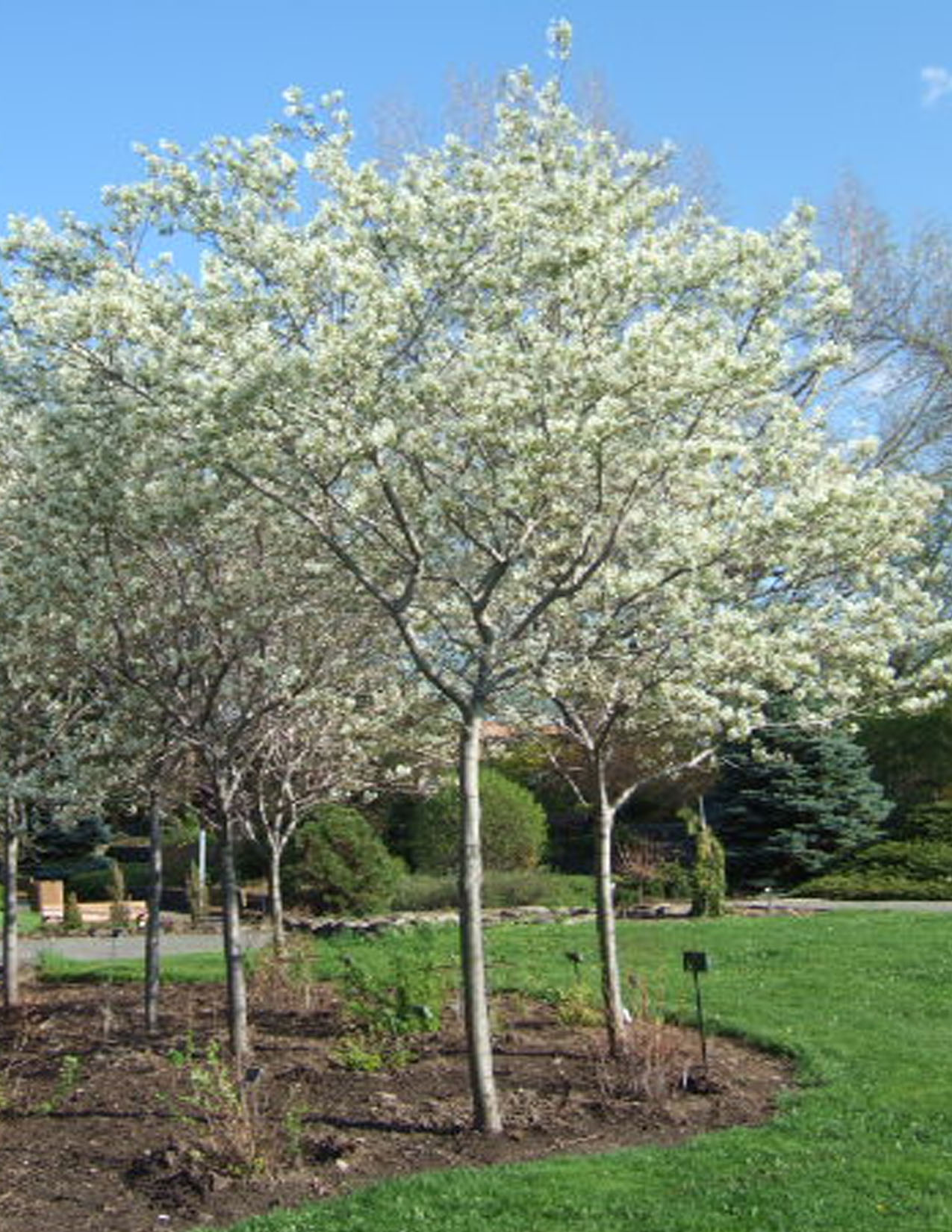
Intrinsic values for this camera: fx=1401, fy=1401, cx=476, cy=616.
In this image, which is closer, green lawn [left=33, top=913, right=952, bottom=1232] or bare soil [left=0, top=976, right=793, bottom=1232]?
→ green lawn [left=33, top=913, right=952, bottom=1232]

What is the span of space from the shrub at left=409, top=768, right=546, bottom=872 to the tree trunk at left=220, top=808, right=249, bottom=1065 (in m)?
13.6

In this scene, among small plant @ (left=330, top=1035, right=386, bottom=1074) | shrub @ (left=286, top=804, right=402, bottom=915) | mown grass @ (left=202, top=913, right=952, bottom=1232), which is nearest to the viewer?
mown grass @ (left=202, top=913, right=952, bottom=1232)

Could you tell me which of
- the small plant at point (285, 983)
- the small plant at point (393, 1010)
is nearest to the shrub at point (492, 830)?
the small plant at point (285, 983)

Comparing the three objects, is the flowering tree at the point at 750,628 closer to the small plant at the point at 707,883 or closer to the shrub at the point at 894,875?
the small plant at the point at 707,883

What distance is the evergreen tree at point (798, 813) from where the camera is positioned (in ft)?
74.8

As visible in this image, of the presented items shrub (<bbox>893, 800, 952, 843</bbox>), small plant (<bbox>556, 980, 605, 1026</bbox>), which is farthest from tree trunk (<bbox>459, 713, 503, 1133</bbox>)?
shrub (<bbox>893, 800, 952, 843</bbox>)

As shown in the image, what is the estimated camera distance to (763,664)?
8.05 metres

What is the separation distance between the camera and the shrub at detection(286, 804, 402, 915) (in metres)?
20.0

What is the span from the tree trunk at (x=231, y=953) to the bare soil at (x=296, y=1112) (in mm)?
301

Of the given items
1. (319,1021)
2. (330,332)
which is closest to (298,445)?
(330,332)

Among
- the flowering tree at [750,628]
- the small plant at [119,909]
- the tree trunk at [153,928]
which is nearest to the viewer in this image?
the flowering tree at [750,628]

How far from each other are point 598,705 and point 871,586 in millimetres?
2004

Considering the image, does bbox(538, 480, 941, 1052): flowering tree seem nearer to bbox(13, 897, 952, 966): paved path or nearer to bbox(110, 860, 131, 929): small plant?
bbox(13, 897, 952, 966): paved path

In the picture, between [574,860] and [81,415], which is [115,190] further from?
[574,860]
